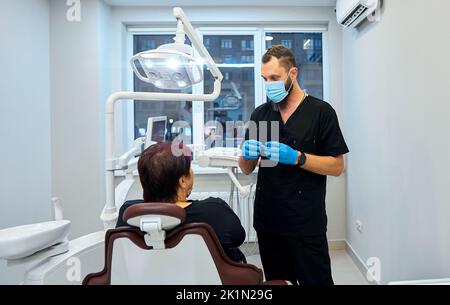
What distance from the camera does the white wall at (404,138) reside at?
1.36 metres

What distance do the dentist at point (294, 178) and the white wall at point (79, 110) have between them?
1797 mm

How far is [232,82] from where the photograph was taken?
Answer: 3.16 m

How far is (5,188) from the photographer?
6.63 ft

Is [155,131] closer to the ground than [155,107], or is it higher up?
closer to the ground

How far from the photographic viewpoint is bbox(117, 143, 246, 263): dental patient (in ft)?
3.47

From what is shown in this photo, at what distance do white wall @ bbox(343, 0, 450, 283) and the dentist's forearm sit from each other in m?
0.43

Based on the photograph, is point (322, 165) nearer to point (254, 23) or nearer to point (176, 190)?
point (176, 190)

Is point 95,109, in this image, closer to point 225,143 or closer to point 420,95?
point 225,143

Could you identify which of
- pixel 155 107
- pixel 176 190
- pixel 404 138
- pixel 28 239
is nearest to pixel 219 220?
pixel 176 190

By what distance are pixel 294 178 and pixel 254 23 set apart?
6.79 ft

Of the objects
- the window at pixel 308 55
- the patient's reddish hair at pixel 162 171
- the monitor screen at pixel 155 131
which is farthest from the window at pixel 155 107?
the patient's reddish hair at pixel 162 171

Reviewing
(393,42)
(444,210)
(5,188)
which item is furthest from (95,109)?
(444,210)

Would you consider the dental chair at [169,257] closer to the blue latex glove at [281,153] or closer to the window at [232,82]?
the blue latex glove at [281,153]
